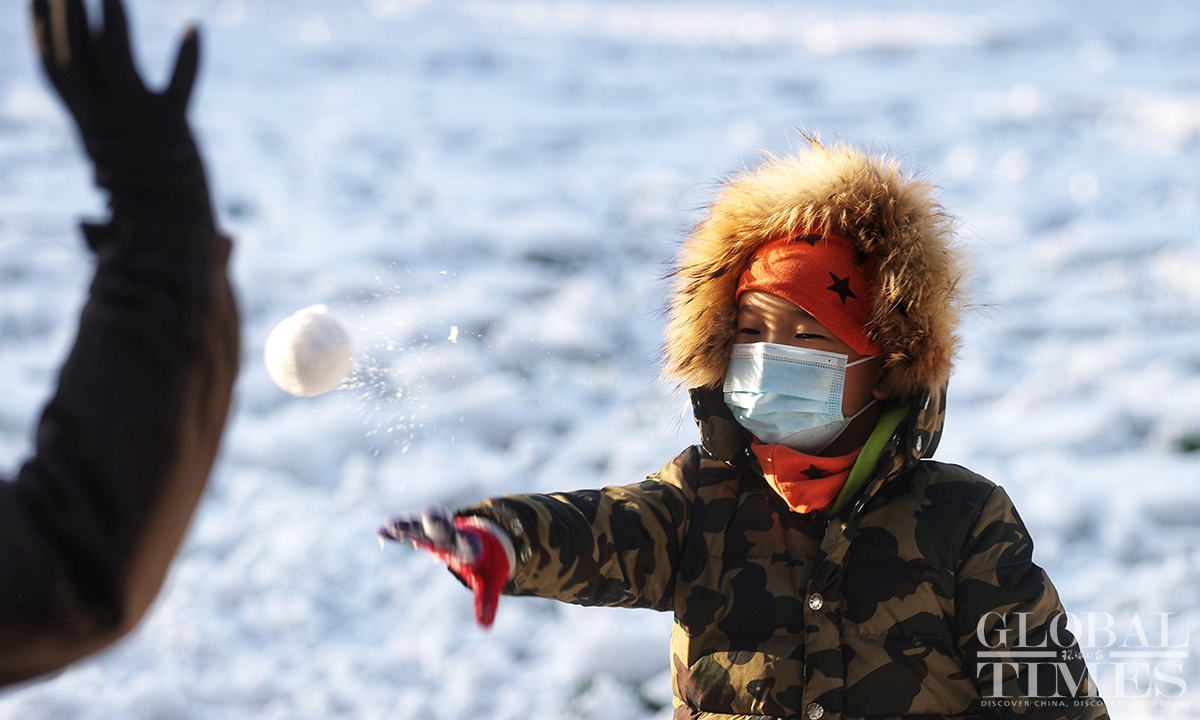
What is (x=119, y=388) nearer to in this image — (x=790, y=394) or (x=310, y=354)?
(x=310, y=354)

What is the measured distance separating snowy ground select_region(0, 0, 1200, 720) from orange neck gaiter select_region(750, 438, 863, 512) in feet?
1.33

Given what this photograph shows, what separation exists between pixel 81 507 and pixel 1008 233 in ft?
19.7

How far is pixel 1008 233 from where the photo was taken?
604 centimetres

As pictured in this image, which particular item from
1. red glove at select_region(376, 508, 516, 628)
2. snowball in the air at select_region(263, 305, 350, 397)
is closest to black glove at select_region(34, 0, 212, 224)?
red glove at select_region(376, 508, 516, 628)

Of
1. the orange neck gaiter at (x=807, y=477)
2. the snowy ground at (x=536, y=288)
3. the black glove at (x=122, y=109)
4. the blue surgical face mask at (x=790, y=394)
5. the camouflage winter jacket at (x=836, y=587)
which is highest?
the black glove at (x=122, y=109)

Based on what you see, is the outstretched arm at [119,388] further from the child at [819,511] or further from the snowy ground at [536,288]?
the snowy ground at [536,288]

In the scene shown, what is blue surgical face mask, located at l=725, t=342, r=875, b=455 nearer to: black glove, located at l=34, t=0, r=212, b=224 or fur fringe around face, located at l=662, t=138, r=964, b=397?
fur fringe around face, located at l=662, t=138, r=964, b=397

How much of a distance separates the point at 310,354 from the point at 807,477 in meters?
0.99

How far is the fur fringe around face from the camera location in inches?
77.1

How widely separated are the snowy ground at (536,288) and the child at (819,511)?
33cm

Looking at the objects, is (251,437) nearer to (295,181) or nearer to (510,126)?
(295,181)

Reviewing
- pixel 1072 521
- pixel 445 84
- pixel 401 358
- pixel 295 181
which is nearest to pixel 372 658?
pixel 401 358

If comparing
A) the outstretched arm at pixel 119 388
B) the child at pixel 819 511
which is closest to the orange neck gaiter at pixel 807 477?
the child at pixel 819 511

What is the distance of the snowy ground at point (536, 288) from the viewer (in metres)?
2.96
